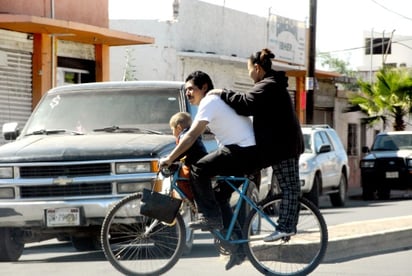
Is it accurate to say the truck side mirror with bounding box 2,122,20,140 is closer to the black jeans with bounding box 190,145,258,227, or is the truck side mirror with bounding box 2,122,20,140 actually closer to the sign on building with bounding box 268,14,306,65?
the black jeans with bounding box 190,145,258,227

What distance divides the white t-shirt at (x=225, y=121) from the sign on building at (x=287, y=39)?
23.5 meters

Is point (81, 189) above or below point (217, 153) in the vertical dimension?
below

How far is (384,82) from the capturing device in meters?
37.2

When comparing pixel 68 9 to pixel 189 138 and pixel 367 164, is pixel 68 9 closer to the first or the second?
pixel 367 164

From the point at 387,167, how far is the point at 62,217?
58.6 ft

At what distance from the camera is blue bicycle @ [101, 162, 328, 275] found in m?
9.43

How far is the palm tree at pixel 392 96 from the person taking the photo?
36.8m

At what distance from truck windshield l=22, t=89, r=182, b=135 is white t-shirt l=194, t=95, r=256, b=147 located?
3114 millimetres

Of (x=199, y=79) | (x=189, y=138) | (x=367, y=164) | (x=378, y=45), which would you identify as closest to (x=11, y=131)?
(x=199, y=79)

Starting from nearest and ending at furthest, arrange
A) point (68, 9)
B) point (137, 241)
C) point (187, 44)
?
point (137, 241) → point (68, 9) → point (187, 44)

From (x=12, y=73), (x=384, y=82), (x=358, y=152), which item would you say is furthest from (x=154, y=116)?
(x=358, y=152)

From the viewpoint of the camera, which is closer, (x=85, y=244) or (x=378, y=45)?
(x=85, y=244)

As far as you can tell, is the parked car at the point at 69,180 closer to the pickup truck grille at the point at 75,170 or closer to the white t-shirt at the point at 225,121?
the pickup truck grille at the point at 75,170

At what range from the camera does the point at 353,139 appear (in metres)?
42.1
